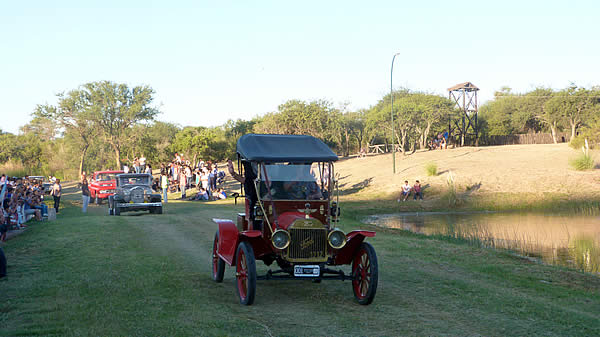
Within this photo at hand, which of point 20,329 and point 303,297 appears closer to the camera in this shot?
point 20,329

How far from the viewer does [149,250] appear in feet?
42.4

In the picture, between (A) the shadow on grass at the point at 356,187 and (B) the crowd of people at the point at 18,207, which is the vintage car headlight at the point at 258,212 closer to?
(B) the crowd of people at the point at 18,207

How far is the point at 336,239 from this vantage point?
24.7 ft

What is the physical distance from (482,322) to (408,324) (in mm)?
969

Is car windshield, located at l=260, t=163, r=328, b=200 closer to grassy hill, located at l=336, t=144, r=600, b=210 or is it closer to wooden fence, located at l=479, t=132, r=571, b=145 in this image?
grassy hill, located at l=336, t=144, r=600, b=210

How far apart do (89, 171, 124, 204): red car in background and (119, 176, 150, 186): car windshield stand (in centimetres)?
822

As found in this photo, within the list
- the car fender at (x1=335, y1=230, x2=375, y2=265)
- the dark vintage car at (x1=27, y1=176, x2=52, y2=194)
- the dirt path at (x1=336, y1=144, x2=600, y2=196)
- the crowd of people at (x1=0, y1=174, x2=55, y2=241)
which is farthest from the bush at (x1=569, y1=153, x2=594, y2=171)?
the dark vintage car at (x1=27, y1=176, x2=52, y2=194)

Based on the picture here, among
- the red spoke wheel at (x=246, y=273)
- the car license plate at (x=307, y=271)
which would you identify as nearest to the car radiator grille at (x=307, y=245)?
the car license plate at (x=307, y=271)

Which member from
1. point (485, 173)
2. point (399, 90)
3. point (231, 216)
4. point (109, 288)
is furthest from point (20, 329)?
point (399, 90)

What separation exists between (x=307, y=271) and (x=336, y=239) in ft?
1.90

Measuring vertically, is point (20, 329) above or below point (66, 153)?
below

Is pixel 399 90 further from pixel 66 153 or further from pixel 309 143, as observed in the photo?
pixel 309 143

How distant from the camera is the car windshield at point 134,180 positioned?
2319 centimetres

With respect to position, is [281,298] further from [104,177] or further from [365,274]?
[104,177]
